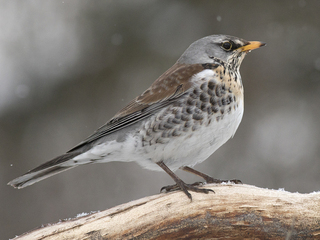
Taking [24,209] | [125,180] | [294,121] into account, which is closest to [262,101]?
[294,121]

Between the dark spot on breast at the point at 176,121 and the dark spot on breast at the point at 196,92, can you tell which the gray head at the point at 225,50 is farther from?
the dark spot on breast at the point at 176,121

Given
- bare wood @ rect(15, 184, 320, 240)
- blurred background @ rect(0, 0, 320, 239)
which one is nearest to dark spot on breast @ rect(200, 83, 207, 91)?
bare wood @ rect(15, 184, 320, 240)

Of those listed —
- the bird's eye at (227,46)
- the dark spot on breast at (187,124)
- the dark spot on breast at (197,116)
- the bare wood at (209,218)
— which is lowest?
the bare wood at (209,218)

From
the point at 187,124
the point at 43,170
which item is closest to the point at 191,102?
the point at 187,124

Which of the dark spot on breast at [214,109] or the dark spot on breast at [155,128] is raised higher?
the dark spot on breast at [155,128]

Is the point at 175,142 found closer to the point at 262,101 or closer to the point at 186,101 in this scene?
the point at 186,101

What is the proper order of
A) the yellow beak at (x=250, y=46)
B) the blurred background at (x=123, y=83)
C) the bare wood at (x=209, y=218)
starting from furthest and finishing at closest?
the blurred background at (x=123, y=83) < the yellow beak at (x=250, y=46) < the bare wood at (x=209, y=218)

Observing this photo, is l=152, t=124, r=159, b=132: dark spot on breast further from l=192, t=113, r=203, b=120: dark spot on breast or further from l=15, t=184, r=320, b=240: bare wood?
l=15, t=184, r=320, b=240: bare wood

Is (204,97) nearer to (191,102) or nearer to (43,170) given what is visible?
(191,102)

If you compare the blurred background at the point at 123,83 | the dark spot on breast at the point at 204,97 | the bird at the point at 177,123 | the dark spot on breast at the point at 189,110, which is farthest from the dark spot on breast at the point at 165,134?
the blurred background at the point at 123,83
